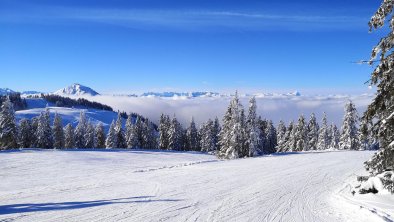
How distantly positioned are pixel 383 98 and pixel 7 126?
64016 millimetres

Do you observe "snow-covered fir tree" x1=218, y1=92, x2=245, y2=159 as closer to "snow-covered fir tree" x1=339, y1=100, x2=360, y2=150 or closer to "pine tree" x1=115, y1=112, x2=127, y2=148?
"snow-covered fir tree" x1=339, y1=100, x2=360, y2=150

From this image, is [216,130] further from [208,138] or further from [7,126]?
[7,126]

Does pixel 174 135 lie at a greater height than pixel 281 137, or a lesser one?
greater

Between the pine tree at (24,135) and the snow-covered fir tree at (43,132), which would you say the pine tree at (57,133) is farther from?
the pine tree at (24,135)

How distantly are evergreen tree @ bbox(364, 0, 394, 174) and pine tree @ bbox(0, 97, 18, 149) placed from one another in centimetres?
6275

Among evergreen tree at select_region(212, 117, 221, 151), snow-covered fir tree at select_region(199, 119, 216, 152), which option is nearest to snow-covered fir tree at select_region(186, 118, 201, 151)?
snow-covered fir tree at select_region(199, 119, 216, 152)

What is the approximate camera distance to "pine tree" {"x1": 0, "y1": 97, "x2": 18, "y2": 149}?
62.7 metres

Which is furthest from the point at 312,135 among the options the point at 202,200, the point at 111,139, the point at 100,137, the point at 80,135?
the point at 202,200

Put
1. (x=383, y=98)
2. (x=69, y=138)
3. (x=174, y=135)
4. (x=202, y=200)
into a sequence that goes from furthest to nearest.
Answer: (x=174, y=135) → (x=69, y=138) → (x=202, y=200) → (x=383, y=98)

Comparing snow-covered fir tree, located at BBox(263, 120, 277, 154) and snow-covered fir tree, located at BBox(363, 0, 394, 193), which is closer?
snow-covered fir tree, located at BBox(363, 0, 394, 193)

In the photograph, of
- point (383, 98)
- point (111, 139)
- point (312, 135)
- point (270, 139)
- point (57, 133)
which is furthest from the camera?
point (270, 139)

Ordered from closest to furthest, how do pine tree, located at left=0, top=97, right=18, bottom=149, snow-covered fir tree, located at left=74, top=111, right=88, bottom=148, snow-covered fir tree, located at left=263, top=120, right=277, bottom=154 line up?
pine tree, located at left=0, top=97, right=18, bottom=149, snow-covered fir tree, located at left=74, top=111, right=88, bottom=148, snow-covered fir tree, located at left=263, top=120, right=277, bottom=154

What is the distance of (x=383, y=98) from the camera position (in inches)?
498

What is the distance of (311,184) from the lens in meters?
21.3
